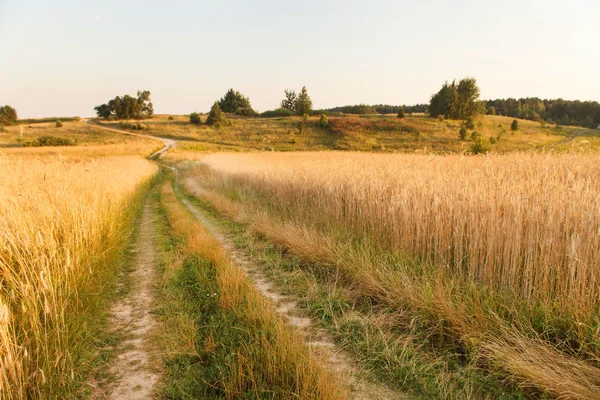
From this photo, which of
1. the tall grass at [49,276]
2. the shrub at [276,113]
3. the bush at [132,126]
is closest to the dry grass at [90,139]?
the bush at [132,126]

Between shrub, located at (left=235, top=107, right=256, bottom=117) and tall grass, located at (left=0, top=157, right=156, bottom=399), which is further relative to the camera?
shrub, located at (left=235, top=107, right=256, bottom=117)

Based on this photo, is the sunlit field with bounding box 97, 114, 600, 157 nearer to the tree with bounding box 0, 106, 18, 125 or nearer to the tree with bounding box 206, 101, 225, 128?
the tree with bounding box 206, 101, 225, 128

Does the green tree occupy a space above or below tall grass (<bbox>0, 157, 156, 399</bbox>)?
above

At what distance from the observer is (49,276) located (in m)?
2.79

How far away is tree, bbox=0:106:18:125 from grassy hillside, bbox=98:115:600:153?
39040mm

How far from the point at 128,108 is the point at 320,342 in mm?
95864

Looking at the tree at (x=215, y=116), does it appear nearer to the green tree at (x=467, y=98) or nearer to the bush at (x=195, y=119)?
the bush at (x=195, y=119)

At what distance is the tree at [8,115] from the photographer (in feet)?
240

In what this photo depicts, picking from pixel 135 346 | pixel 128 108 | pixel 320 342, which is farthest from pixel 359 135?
pixel 128 108

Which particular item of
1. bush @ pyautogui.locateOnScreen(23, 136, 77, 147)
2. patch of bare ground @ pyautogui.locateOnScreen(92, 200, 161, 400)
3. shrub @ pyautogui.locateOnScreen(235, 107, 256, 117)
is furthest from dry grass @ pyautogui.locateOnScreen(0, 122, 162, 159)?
shrub @ pyautogui.locateOnScreen(235, 107, 256, 117)

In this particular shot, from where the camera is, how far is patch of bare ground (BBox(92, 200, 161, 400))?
8.73 feet

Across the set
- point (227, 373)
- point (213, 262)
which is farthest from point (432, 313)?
point (213, 262)

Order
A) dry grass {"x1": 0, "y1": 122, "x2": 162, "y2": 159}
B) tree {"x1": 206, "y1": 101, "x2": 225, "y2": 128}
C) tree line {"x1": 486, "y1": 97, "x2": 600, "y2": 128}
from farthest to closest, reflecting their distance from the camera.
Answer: tree line {"x1": 486, "y1": 97, "x2": 600, "y2": 128}
tree {"x1": 206, "y1": 101, "x2": 225, "y2": 128}
dry grass {"x1": 0, "y1": 122, "x2": 162, "y2": 159}

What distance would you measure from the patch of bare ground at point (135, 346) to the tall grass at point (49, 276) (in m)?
0.27
